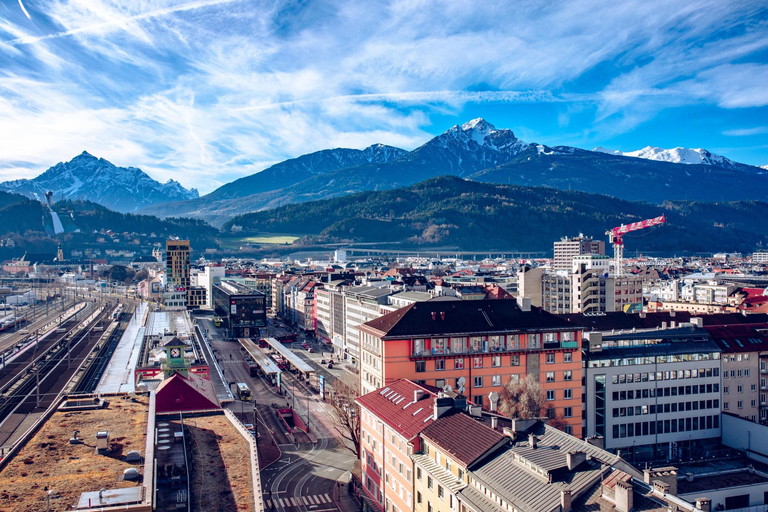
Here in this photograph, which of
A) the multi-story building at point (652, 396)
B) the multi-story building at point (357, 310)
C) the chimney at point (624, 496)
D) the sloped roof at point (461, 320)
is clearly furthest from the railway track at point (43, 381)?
the multi-story building at point (652, 396)

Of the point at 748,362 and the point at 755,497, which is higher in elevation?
the point at 748,362

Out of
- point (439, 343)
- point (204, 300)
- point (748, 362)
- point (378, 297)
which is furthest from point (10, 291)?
point (748, 362)

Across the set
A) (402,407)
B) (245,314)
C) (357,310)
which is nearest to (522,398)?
(402,407)

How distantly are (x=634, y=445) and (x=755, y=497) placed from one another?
10.3 metres

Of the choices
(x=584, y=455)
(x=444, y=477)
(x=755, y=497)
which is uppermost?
(x=584, y=455)

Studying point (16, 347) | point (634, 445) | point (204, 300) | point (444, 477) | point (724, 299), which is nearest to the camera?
point (444, 477)

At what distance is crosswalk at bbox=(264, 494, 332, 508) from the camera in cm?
3628

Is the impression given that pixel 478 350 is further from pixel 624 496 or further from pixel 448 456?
pixel 624 496

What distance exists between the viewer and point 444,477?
89.5ft

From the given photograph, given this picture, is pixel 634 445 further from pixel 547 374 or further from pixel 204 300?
pixel 204 300

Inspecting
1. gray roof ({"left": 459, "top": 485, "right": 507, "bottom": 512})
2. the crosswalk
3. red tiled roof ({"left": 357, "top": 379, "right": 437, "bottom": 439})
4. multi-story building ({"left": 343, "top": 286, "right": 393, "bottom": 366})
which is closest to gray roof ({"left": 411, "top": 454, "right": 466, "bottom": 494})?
gray roof ({"left": 459, "top": 485, "right": 507, "bottom": 512})

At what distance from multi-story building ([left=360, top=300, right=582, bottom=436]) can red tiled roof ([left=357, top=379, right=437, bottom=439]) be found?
3.86 meters

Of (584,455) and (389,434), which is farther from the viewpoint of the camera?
(389,434)

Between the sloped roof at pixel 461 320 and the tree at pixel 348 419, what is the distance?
6.06m
